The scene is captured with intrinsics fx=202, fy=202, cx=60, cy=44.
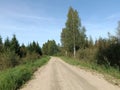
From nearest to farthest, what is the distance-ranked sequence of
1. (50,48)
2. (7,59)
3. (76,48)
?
(7,59), (76,48), (50,48)

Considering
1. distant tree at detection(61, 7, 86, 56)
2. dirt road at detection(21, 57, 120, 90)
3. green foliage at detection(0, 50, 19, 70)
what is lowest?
dirt road at detection(21, 57, 120, 90)

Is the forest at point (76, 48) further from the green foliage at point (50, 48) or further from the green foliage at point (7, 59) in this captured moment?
the green foliage at point (50, 48)

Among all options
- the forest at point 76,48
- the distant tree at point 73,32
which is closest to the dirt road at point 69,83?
the forest at point 76,48

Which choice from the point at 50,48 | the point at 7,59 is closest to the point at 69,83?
the point at 7,59

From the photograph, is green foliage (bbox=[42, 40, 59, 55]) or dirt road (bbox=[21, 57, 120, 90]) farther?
green foliage (bbox=[42, 40, 59, 55])

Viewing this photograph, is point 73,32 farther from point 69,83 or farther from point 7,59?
point 69,83

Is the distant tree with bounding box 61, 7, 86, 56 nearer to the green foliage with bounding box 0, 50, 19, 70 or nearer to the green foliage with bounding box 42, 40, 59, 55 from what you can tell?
the green foliage with bounding box 0, 50, 19, 70

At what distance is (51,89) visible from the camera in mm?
10703

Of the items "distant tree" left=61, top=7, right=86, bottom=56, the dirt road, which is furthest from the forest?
the dirt road

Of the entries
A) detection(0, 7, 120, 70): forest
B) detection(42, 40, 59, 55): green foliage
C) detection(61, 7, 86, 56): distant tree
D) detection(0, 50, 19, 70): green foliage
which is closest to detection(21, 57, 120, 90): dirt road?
detection(0, 7, 120, 70): forest

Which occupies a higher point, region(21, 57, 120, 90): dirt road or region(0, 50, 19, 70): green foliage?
region(0, 50, 19, 70): green foliage

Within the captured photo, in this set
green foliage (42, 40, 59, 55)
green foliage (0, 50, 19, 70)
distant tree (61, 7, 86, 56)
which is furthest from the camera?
green foliage (42, 40, 59, 55)

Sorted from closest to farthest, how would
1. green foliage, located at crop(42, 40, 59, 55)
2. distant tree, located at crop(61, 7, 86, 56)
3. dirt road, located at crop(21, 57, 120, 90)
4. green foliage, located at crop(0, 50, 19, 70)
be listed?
dirt road, located at crop(21, 57, 120, 90), green foliage, located at crop(0, 50, 19, 70), distant tree, located at crop(61, 7, 86, 56), green foliage, located at crop(42, 40, 59, 55)

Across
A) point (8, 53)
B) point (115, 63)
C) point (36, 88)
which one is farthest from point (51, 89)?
point (8, 53)
